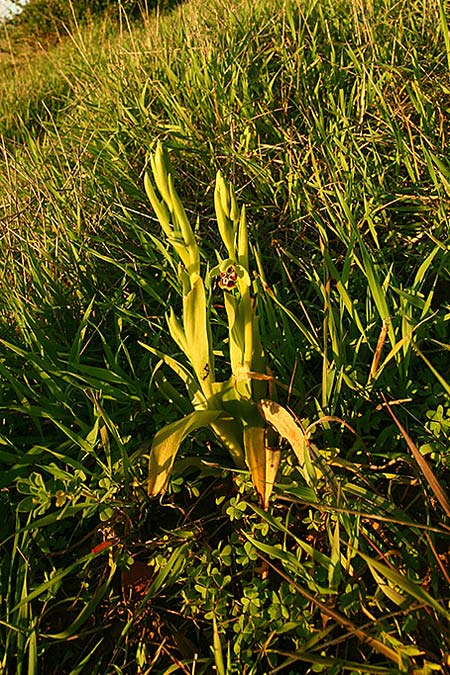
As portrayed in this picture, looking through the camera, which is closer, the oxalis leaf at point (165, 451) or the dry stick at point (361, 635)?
the dry stick at point (361, 635)

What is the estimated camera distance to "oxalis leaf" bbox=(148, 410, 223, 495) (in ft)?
3.23

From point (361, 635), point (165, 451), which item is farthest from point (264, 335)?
point (361, 635)

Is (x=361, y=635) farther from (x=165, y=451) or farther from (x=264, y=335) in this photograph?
(x=264, y=335)

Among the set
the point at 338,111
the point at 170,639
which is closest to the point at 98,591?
the point at 170,639

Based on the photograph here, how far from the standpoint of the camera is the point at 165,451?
984 mm

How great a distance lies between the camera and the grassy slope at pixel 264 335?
39.0 inches

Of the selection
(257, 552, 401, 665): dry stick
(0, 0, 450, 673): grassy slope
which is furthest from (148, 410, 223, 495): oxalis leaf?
(257, 552, 401, 665): dry stick

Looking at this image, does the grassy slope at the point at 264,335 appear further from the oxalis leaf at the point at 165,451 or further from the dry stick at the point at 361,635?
the oxalis leaf at the point at 165,451

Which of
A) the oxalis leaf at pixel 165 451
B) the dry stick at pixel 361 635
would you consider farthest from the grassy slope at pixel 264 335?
the oxalis leaf at pixel 165 451

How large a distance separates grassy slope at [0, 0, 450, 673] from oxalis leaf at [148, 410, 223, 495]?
0.13 m

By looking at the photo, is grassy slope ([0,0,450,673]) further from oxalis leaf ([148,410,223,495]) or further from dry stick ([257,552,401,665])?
oxalis leaf ([148,410,223,495])

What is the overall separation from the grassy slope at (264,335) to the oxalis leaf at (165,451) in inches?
5.1

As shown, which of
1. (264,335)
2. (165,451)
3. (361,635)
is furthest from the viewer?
(264,335)

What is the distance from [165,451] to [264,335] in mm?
418
